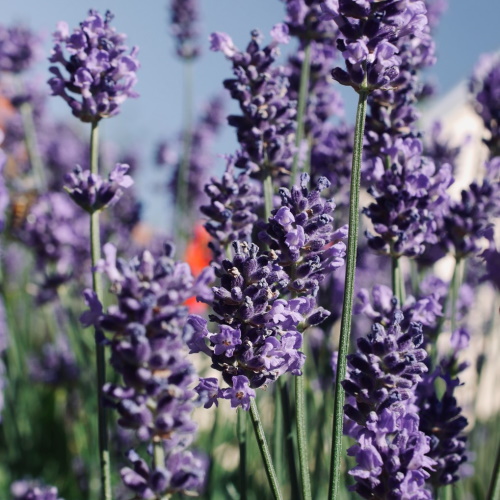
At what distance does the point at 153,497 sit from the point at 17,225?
252cm

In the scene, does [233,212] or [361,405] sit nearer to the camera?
[361,405]

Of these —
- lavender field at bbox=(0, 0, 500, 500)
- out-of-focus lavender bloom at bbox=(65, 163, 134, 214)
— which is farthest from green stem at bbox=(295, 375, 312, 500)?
out-of-focus lavender bloom at bbox=(65, 163, 134, 214)

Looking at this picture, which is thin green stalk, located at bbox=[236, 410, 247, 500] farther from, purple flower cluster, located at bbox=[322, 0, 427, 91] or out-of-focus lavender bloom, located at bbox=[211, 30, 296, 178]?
purple flower cluster, located at bbox=[322, 0, 427, 91]

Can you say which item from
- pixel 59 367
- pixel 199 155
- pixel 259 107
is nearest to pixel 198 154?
pixel 199 155

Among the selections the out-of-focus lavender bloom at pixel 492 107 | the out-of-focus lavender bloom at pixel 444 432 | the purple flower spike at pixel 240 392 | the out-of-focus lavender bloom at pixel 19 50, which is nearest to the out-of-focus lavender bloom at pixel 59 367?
the out-of-focus lavender bloom at pixel 19 50

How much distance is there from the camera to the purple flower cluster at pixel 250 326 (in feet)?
4.05

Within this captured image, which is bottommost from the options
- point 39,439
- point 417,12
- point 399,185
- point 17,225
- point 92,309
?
point 39,439

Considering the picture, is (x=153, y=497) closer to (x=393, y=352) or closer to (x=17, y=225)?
(x=393, y=352)

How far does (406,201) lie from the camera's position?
5.48ft

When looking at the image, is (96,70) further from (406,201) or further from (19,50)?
(19,50)

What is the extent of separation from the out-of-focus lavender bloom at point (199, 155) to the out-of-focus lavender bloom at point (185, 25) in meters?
0.68

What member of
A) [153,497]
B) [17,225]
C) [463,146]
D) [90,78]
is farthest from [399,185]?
[17,225]

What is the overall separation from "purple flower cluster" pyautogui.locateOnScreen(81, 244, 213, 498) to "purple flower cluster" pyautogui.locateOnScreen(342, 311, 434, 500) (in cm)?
36

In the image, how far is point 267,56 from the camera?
6.24ft
